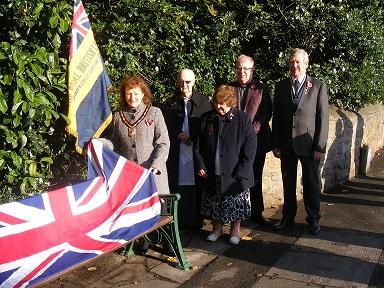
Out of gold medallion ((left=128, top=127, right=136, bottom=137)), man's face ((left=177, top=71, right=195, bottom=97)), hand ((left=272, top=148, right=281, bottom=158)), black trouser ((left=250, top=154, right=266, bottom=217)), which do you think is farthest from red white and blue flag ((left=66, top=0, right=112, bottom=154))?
hand ((left=272, top=148, right=281, bottom=158))

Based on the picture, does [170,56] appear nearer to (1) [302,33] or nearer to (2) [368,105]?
(1) [302,33]

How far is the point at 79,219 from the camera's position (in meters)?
4.39

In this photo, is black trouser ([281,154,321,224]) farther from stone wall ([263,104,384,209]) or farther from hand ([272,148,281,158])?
stone wall ([263,104,384,209])

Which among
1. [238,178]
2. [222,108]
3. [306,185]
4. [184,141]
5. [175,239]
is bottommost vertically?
[175,239]

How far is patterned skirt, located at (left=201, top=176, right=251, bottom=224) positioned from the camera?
5617 millimetres

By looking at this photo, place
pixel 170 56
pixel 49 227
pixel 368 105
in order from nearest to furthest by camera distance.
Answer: pixel 49 227, pixel 170 56, pixel 368 105

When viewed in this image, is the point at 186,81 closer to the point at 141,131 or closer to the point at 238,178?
the point at 141,131

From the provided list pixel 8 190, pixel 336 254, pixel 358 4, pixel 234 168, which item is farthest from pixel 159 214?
pixel 358 4

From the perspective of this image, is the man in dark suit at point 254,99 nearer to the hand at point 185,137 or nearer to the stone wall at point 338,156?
the hand at point 185,137

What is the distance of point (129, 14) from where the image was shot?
6.38 m

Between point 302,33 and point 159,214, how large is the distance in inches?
200

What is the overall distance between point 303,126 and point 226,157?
1.07m

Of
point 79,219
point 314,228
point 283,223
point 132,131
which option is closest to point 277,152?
point 283,223

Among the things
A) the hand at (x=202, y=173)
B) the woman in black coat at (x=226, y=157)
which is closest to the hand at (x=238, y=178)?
the woman in black coat at (x=226, y=157)
